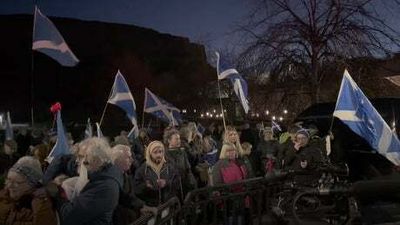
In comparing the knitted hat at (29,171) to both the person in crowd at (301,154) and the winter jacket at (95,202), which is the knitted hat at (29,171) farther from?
the person in crowd at (301,154)

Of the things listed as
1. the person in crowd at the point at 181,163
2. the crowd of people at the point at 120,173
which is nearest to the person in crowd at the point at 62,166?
the crowd of people at the point at 120,173

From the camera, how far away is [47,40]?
9.41 m

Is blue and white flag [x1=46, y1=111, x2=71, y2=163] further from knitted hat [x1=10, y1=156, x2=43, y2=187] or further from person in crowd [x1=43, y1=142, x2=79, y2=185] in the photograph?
knitted hat [x1=10, y1=156, x2=43, y2=187]

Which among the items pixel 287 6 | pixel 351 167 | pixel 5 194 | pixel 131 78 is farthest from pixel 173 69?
pixel 5 194

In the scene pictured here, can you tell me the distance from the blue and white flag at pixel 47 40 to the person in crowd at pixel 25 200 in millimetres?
5035

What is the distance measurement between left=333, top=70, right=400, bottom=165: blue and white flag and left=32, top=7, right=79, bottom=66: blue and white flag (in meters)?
5.00

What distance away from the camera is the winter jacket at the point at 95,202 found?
13.8 ft

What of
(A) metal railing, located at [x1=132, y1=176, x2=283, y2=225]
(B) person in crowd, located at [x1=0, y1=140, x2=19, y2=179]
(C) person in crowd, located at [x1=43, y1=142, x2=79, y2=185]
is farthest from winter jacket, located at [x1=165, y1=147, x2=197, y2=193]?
(B) person in crowd, located at [x1=0, y1=140, x2=19, y2=179]

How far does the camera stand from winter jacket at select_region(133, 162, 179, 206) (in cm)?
694

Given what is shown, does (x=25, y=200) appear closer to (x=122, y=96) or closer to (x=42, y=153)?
(x=42, y=153)

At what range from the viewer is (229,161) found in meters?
7.75

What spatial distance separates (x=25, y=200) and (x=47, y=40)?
5.50 m

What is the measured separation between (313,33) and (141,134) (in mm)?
5025

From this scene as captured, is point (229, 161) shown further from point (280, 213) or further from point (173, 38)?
point (173, 38)
